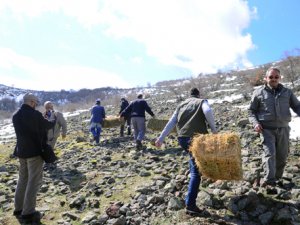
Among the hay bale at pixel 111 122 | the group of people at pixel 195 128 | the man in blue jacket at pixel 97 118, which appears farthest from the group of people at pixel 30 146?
the hay bale at pixel 111 122

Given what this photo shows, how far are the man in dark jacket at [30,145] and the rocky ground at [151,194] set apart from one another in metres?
0.48

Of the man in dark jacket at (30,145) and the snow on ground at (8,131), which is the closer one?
the man in dark jacket at (30,145)

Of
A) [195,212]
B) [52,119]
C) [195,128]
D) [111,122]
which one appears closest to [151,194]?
[195,212]

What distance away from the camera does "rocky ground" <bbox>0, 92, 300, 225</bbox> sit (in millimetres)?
5949

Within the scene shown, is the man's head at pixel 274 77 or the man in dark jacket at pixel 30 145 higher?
the man's head at pixel 274 77

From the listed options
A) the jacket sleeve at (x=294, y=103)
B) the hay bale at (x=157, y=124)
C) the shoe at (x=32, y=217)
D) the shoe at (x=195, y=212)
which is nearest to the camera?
the shoe at (x=195, y=212)

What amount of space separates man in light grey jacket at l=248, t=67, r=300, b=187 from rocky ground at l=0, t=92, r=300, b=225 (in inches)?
20.1

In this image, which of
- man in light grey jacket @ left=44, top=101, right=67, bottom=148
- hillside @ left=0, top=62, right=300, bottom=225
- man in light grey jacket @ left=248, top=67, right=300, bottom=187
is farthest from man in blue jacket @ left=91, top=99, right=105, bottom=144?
man in light grey jacket @ left=248, top=67, right=300, bottom=187

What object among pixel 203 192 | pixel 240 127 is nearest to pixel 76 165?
pixel 203 192

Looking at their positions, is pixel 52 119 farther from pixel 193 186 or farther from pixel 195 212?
pixel 195 212

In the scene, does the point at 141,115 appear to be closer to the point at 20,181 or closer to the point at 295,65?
the point at 20,181

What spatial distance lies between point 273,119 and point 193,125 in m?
1.54

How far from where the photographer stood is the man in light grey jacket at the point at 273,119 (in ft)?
20.9

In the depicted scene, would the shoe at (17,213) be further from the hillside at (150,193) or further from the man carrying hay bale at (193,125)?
the man carrying hay bale at (193,125)
